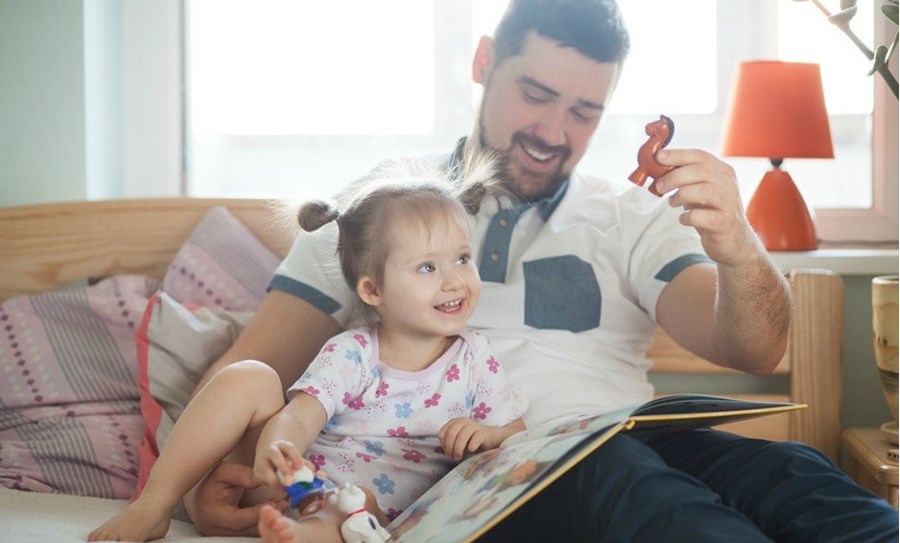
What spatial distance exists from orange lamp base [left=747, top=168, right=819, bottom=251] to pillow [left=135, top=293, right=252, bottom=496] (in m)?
0.95

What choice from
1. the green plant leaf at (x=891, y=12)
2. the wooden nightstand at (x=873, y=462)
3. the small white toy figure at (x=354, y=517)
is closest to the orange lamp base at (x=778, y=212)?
the wooden nightstand at (x=873, y=462)

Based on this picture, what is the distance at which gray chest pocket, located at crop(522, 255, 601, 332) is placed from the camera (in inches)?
64.1

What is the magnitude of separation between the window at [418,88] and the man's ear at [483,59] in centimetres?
45

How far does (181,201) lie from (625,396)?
2.96 feet

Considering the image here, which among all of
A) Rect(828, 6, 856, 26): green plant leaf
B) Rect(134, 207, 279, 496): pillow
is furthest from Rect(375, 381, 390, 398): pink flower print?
Rect(828, 6, 856, 26): green plant leaf

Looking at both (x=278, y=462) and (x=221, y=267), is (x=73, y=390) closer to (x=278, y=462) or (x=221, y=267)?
(x=221, y=267)

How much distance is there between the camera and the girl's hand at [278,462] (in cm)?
117

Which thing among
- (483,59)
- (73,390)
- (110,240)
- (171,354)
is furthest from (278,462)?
(110,240)

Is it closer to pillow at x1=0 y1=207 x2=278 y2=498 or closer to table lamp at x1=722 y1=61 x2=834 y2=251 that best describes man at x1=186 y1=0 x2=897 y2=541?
pillow at x1=0 y1=207 x2=278 y2=498

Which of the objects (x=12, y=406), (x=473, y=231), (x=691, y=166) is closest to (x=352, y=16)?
(x=473, y=231)

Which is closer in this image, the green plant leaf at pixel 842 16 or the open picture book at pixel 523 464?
the open picture book at pixel 523 464

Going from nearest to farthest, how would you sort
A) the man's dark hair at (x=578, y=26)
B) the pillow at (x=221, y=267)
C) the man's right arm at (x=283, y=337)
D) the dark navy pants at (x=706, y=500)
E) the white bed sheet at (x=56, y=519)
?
the dark navy pants at (x=706, y=500), the white bed sheet at (x=56, y=519), the man's right arm at (x=283, y=337), the man's dark hair at (x=578, y=26), the pillow at (x=221, y=267)

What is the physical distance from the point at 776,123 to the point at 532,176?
518mm

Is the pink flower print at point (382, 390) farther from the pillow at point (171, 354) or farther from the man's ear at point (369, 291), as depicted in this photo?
the pillow at point (171, 354)
